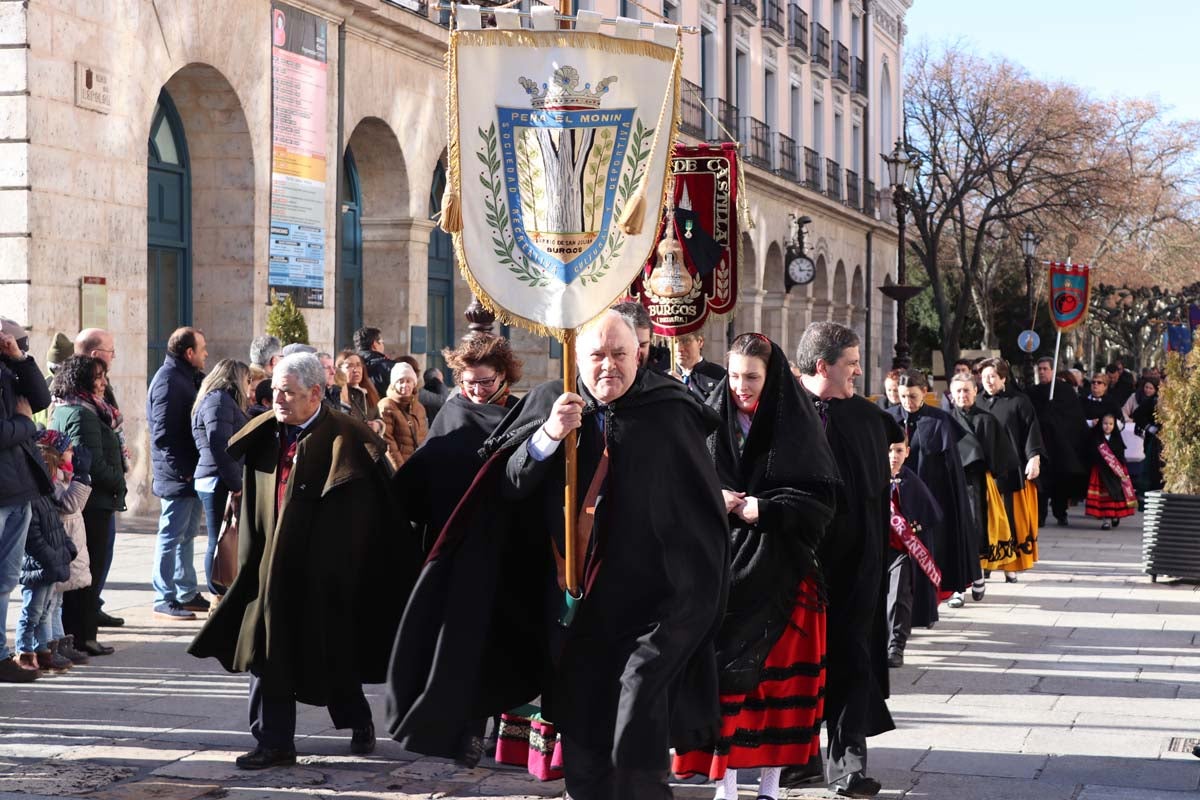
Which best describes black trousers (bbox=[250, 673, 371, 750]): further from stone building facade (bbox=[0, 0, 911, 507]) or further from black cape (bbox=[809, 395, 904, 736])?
stone building facade (bbox=[0, 0, 911, 507])

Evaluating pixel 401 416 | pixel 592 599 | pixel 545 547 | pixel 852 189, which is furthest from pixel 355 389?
pixel 852 189

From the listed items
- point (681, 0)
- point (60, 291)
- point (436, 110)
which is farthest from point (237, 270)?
point (681, 0)

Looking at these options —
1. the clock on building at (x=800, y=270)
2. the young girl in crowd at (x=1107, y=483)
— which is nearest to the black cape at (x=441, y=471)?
the young girl in crowd at (x=1107, y=483)

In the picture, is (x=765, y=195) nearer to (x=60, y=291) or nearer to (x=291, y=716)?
(x=60, y=291)

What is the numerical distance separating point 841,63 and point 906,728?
3825cm

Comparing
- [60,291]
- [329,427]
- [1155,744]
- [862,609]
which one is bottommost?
[1155,744]

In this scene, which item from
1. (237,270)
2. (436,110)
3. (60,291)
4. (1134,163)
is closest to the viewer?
(60,291)

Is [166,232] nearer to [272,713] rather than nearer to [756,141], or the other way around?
[272,713]

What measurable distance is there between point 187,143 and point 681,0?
629 inches

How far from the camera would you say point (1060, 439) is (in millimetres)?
18938

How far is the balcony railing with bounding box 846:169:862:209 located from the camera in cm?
4491

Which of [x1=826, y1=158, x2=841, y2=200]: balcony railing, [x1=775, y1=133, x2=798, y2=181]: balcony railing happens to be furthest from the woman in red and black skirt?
[x1=826, y1=158, x2=841, y2=200]: balcony railing

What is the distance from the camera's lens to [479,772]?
672 cm

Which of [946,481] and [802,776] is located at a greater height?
[946,481]
